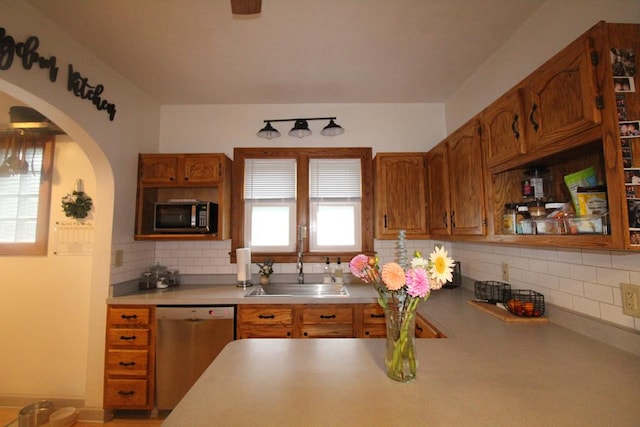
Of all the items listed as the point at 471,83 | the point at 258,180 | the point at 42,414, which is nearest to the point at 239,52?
the point at 258,180

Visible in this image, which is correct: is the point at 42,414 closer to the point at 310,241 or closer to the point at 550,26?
the point at 310,241

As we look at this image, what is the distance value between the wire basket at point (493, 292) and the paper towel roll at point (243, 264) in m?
1.97

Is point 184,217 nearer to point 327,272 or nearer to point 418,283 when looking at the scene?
point 327,272

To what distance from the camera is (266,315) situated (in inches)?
84.7

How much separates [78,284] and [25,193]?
0.99 m

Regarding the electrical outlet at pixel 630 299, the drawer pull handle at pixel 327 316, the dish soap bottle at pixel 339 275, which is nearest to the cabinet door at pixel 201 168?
the dish soap bottle at pixel 339 275

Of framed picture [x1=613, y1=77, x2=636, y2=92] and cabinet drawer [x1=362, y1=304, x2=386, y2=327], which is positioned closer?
framed picture [x1=613, y1=77, x2=636, y2=92]

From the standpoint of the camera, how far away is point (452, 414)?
0.76 m

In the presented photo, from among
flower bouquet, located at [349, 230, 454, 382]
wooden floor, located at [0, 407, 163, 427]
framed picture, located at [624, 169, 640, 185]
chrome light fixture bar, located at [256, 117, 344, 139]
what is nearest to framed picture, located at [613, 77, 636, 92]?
framed picture, located at [624, 169, 640, 185]

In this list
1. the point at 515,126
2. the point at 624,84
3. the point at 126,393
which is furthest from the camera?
the point at 126,393

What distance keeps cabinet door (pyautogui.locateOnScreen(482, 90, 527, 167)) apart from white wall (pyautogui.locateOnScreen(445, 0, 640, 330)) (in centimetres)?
46

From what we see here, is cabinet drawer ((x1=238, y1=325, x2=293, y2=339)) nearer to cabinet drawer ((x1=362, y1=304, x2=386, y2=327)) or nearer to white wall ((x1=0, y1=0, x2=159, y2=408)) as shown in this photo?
cabinet drawer ((x1=362, y1=304, x2=386, y2=327))

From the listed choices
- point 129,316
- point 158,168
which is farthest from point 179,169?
point 129,316

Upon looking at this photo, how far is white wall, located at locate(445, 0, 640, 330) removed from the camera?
4.00 ft
